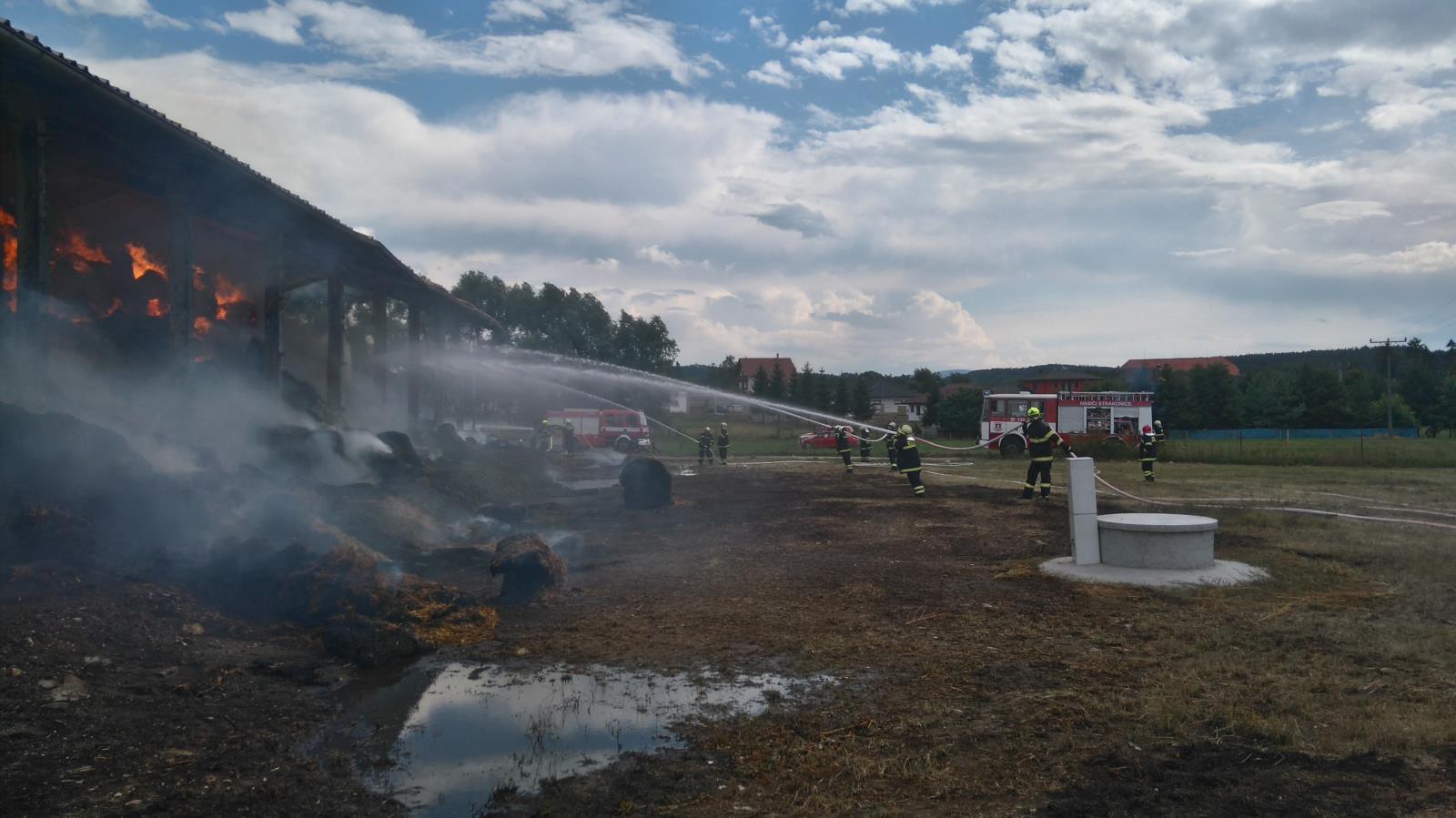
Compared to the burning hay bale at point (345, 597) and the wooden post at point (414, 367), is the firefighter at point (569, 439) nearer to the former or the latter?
the wooden post at point (414, 367)

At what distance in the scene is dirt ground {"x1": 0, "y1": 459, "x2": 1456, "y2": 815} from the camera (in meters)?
3.99

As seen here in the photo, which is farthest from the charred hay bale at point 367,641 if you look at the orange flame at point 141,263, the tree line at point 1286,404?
the tree line at point 1286,404

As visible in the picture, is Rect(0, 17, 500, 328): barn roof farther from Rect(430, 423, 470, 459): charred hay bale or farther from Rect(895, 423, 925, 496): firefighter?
Rect(895, 423, 925, 496): firefighter

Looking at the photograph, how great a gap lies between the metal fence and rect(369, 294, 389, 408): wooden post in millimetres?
45147

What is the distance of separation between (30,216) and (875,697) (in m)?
10.8

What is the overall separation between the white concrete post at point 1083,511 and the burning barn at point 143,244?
11.3 m

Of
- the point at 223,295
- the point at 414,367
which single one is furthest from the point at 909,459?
the point at 414,367

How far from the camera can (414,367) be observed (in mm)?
26078

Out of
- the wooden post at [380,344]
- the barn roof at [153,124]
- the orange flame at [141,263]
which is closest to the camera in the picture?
the barn roof at [153,124]

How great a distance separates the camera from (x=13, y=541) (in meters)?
6.32

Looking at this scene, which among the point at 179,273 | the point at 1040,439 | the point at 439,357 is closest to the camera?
the point at 179,273

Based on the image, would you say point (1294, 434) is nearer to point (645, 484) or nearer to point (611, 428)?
point (611, 428)

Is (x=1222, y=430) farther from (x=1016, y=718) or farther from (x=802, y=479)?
(x=1016, y=718)

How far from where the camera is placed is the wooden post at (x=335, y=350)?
19.5 metres
